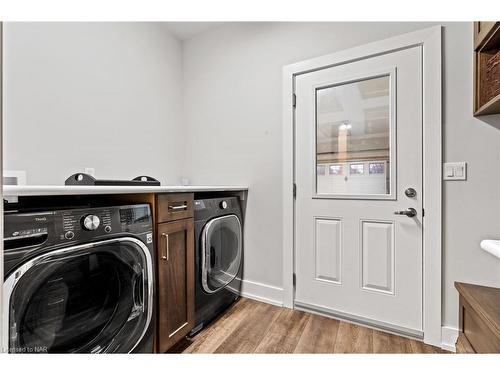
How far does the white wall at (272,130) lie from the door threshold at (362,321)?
208 millimetres

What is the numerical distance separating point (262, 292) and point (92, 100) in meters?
1.95

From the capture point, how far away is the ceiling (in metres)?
2.20

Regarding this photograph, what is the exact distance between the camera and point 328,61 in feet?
5.56

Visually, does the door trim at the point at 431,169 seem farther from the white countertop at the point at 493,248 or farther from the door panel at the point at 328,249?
the door panel at the point at 328,249

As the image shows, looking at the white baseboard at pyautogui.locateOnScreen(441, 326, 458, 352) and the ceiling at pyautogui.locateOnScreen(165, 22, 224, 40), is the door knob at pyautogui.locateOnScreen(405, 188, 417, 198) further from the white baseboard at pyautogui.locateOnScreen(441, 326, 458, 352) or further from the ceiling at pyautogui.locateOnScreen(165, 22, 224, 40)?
the ceiling at pyautogui.locateOnScreen(165, 22, 224, 40)

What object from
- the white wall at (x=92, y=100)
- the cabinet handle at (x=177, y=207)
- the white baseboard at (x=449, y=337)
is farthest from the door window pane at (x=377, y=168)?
the white wall at (x=92, y=100)

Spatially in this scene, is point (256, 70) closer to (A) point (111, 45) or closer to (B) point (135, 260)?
(A) point (111, 45)

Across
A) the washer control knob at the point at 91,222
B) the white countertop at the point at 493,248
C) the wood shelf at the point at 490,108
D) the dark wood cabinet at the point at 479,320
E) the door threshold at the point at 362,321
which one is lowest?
the door threshold at the point at 362,321

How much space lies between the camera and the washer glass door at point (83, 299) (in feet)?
2.39

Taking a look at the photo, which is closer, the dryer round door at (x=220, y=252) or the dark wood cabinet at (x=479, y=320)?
the dark wood cabinet at (x=479, y=320)

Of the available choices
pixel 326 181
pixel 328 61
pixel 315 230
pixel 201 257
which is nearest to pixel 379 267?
pixel 315 230

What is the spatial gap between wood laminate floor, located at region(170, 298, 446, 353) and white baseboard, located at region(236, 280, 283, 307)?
0.15 meters

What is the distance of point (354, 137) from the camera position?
5.42 ft

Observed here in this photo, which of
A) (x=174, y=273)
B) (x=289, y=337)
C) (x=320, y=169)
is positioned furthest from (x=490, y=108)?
(x=174, y=273)
